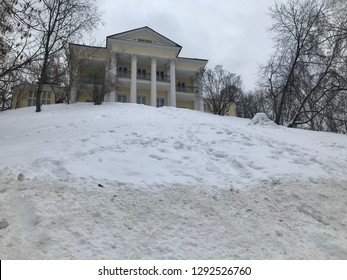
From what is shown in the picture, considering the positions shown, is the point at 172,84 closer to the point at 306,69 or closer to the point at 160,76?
the point at 160,76

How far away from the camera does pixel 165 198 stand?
5.76 m

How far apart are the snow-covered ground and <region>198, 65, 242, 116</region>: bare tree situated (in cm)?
2351

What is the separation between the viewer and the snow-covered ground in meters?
4.41

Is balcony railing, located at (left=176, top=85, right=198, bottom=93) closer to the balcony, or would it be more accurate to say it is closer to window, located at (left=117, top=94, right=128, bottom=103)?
the balcony

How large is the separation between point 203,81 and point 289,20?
1227 centimetres

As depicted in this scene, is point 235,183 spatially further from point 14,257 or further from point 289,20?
point 289,20

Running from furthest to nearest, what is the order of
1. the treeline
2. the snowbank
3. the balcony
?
the balcony, the treeline, the snowbank

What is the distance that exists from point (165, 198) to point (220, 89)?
2836cm

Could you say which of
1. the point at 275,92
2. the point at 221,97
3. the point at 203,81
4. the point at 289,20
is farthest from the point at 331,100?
the point at 203,81

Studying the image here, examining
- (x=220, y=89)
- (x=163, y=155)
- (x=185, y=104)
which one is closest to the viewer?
(x=163, y=155)

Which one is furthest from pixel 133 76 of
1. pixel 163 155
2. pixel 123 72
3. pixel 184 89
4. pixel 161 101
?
pixel 163 155

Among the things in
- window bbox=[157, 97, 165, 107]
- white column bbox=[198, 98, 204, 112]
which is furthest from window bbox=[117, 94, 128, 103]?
white column bbox=[198, 98, 204, 112]

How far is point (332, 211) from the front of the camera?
19.3ft

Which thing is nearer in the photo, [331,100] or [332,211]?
[332,211]
